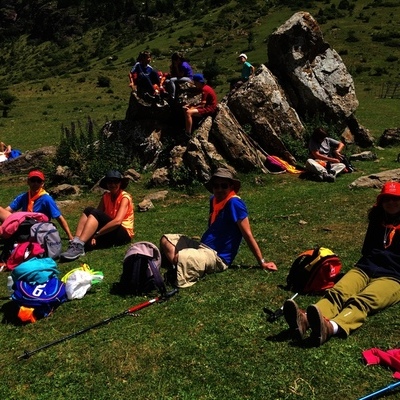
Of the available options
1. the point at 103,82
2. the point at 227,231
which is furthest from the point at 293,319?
the point at 103,82

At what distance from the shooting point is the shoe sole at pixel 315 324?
5016mm

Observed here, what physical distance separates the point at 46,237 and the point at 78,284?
6.63ft

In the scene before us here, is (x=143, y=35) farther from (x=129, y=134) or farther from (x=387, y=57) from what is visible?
(x=129, y=134)

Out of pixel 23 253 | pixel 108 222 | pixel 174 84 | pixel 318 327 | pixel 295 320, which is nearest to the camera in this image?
pixel 318 327

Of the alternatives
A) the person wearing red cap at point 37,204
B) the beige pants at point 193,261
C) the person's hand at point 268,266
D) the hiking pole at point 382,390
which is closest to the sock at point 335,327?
the hiking pole at point 382,390

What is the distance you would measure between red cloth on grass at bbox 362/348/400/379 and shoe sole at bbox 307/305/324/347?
1.59ft

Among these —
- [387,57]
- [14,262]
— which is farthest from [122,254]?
[387,57]

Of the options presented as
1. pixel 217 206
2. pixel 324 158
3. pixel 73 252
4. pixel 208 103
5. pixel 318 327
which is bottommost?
pixel 324 158

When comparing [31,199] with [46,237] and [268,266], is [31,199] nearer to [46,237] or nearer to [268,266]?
[46,237]

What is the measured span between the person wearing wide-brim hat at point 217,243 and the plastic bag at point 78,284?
1291mm

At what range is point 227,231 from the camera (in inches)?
294

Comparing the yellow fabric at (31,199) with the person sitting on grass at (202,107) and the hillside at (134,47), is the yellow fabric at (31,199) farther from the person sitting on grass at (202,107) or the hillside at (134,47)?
the hillside at (134,47)

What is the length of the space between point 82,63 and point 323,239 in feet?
308

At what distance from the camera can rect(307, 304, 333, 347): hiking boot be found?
502 cm
